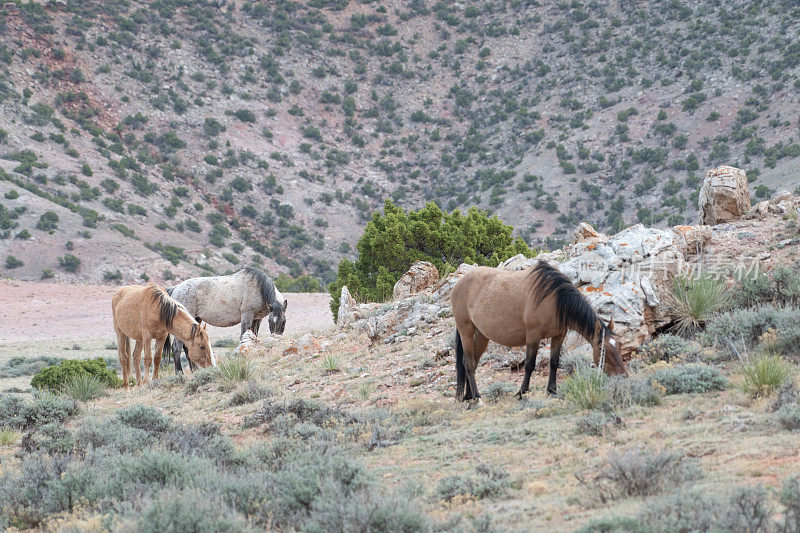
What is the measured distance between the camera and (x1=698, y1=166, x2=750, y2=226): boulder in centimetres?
1553

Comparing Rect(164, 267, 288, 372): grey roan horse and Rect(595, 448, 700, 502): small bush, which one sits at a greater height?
Rect(595, 448, 700, 502): small bush

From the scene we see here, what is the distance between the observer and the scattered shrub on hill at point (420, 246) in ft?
80.4

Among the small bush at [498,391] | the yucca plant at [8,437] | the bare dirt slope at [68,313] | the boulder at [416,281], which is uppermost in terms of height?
the boulder at [416,281]

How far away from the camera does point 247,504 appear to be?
5.57m

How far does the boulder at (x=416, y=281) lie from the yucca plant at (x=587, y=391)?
37.1 ft

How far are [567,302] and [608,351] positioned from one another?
31.3 inches

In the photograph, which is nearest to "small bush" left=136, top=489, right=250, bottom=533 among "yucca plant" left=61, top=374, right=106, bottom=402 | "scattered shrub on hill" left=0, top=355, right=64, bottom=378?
"yucca plant" left=61, top=374, right=106, bottom=402

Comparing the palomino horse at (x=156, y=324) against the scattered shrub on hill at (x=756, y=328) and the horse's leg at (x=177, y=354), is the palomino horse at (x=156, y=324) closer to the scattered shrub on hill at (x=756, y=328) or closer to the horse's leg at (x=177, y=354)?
the horse's leg at (x=177, y=354)

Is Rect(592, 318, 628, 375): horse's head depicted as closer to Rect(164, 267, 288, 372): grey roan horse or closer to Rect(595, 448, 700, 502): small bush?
Rect(595, 448, 700, 502): small bush

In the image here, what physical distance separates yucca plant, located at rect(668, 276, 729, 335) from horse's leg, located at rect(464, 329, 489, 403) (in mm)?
3248

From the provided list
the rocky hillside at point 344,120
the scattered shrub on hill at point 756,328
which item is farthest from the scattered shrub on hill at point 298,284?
the scattered shrub on hill at point 756,328

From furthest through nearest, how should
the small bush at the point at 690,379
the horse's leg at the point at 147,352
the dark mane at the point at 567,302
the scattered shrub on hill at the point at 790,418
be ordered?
the horse's leg at the point at 147,352 < the dark mane at the point at 567,302 < the small bush at the point at 690,379 < the scattered shrub on hill at the point at 790,418

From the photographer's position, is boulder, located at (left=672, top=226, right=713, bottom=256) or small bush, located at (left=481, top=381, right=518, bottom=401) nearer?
small bush, located at (left=481, top=381, right=518, bottom=401)

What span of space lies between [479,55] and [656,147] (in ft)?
101
